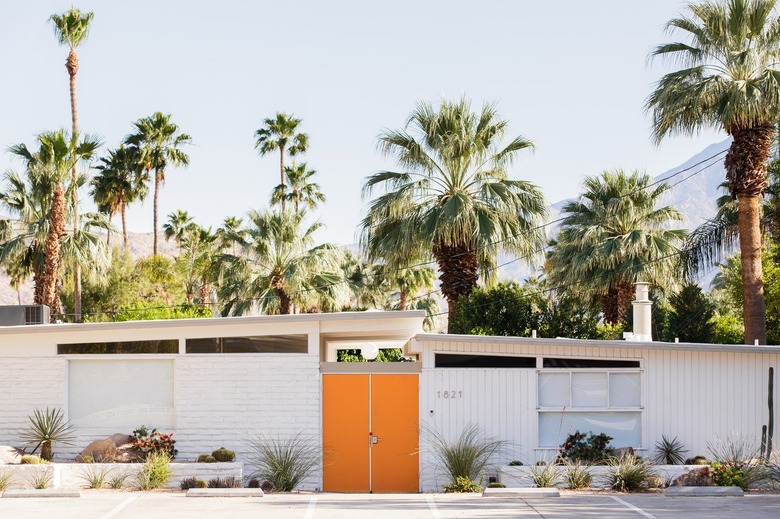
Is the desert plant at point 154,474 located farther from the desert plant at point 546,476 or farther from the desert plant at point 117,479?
the desert plant at point 546,476

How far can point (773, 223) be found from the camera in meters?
31.9

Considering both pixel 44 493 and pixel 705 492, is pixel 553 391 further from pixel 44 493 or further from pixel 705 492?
pixel 44 493

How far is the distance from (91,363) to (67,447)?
160 cm

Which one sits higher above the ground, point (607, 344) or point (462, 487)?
point (607, 344)

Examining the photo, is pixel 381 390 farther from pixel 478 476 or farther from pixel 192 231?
pixel 192 231

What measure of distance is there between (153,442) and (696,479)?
954 cm

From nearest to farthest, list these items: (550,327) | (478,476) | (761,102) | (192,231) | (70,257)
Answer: (478,476) → (761,102) → (550,327) → (70,257) → (192,231)

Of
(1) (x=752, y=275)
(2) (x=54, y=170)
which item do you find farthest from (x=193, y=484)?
(2) (x=54, y=170)

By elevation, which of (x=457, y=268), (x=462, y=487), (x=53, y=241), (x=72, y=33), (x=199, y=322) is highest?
(x=72, y=33)

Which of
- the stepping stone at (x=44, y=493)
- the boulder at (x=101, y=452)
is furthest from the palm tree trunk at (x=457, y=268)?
the stepping stone at (x=44, y=493)

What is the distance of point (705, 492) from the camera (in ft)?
54.0

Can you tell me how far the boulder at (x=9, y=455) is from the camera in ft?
61.1

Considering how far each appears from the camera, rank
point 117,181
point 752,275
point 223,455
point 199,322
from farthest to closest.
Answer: point 117,181 < point 752,275 < point 199,322 < point 223,455

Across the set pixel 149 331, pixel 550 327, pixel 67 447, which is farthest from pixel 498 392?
pixel 550 327
